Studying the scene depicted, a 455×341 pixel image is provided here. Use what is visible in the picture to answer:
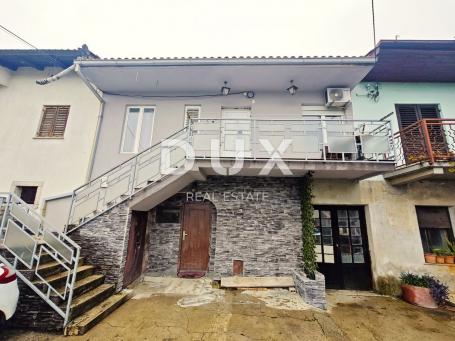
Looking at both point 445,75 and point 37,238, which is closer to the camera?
point 37,238

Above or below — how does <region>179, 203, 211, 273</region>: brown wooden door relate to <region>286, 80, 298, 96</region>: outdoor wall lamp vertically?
below

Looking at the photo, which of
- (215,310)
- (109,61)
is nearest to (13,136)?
(109,61)

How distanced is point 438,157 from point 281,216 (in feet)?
14.4

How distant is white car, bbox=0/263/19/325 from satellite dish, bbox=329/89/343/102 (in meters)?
8.84

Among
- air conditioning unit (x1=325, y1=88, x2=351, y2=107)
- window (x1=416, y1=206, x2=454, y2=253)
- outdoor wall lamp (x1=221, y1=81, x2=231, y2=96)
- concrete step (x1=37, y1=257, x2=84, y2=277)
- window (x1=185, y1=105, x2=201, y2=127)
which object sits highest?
outdoor wall lamp (x1=221, y1=81, x2=231, y2=96)

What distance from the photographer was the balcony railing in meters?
5.59

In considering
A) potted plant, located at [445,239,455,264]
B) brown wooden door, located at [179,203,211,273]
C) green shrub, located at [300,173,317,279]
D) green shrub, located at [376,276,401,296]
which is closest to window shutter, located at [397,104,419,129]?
potted plant, located at [445,239,455,264]

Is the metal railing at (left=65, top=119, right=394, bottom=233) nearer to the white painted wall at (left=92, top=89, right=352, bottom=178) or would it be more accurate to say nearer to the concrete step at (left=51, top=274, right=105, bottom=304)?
the white painted wall at (left=92, top=89, right=352, bottom=178)

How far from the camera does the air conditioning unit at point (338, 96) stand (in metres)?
6.76

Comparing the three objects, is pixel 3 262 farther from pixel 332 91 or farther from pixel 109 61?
pixel 332 91

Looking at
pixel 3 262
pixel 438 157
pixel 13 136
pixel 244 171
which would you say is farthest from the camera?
pixel 13 136

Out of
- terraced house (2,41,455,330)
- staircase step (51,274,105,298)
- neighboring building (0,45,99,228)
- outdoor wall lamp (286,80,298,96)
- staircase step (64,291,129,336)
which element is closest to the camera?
staircase step (64,291,129,336)

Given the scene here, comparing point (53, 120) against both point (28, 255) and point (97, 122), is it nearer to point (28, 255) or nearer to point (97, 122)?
point (97, 122)

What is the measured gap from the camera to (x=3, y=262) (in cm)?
347
